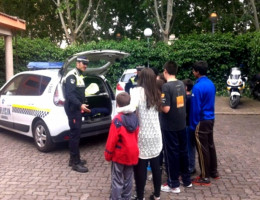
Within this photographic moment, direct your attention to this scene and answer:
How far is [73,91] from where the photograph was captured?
487 centimetres

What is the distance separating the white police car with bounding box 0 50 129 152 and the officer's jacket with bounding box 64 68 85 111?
19.8 inches

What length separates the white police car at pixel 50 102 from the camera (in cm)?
573

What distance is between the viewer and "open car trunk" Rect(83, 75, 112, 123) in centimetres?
633

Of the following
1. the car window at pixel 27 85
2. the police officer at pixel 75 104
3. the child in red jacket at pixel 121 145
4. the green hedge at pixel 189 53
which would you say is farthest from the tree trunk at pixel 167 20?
the child in red jacket at pixel 121 145

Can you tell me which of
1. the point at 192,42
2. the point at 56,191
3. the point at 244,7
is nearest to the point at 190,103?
the point at 56,191

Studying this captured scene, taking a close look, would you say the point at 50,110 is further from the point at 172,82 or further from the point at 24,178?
the point at 172,82

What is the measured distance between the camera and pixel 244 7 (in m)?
21.4

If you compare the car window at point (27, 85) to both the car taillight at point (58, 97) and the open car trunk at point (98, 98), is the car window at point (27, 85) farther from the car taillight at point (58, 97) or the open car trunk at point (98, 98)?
the open car trunk at point (98, 98)

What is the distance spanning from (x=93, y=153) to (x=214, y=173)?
7.88 feet

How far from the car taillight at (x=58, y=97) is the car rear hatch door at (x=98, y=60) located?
314 millimetres

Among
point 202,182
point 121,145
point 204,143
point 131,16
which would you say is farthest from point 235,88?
point 131,16

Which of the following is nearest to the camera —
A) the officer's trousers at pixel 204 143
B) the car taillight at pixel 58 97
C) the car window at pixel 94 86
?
A: the officer's trousers at pixel 204 143

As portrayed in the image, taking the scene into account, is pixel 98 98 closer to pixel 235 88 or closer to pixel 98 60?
pixel 98 60

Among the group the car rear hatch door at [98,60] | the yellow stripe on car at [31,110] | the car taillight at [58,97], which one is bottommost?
the yellow stripe on car at [31,110]
